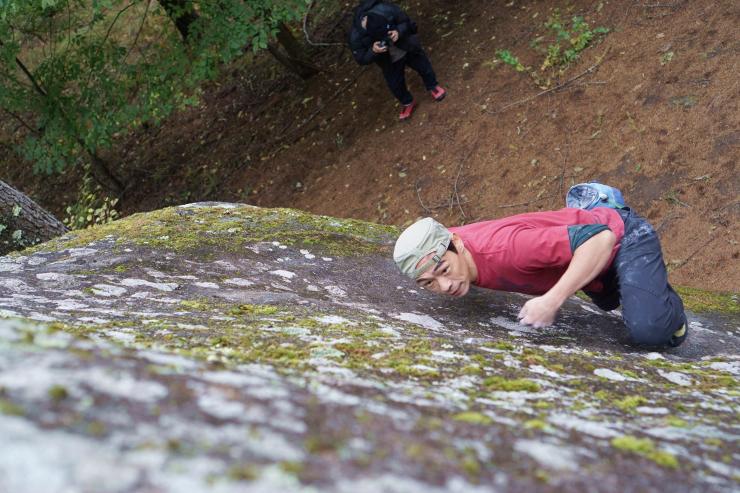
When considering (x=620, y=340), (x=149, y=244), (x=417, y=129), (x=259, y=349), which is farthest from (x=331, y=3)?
(x=259, y=349)

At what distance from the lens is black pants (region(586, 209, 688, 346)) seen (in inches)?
142

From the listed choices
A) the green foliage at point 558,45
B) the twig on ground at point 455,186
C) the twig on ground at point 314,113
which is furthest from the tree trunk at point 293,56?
the twig on ground at point 455,186

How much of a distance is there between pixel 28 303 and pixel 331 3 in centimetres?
1271

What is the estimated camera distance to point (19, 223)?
5438mm

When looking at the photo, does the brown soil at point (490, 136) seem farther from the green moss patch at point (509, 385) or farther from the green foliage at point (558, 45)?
the green moss patch at point (509, 385)

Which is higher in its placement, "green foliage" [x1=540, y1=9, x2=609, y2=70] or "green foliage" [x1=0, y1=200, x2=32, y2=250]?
"green foliage" [x1=540, y1=9, x2=609, y2=70]

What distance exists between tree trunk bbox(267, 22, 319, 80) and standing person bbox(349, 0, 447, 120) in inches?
119

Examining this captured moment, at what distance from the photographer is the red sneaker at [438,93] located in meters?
11.1

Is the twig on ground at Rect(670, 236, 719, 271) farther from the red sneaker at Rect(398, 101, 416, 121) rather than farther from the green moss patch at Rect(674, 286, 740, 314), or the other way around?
the red sneaker at Rect(398, 101, 416, 121)

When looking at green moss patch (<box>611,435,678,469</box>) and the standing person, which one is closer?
green moss patch (<box>611,435,678,469</box>)

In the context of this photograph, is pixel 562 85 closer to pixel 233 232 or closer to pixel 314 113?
pixel 314 113

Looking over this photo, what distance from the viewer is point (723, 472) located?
147 centimetres

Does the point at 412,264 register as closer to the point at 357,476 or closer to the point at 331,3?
the point at 357,476

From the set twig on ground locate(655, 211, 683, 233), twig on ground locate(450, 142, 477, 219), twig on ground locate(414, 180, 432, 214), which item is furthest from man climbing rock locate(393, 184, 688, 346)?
twig on ground locate(414, 180, 432, 214)
